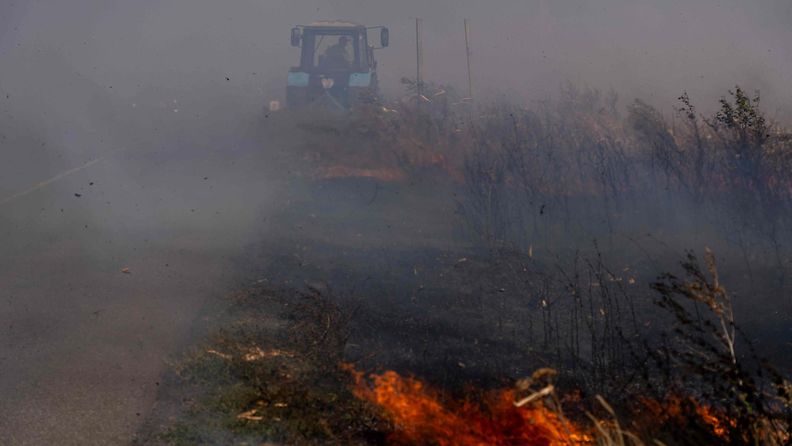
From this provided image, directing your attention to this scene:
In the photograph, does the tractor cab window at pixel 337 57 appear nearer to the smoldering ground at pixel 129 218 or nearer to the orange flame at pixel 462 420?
the smoldering ground at pixel 129 218

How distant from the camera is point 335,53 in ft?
67.3

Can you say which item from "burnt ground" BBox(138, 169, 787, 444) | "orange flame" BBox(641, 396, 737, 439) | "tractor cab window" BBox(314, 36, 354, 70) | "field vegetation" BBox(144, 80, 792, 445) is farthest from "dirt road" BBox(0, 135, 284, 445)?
"tractor cab window" BBox(314, 36, 354, 70)

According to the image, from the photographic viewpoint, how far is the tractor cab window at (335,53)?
20.5 meters

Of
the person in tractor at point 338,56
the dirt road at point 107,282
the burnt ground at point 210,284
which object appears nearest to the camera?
the dirt road at point 107,282

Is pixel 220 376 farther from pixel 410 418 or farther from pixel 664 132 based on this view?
pixel 664 132

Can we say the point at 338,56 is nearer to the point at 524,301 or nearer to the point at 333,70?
the point at 333,70

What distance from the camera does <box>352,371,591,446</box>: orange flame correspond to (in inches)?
181

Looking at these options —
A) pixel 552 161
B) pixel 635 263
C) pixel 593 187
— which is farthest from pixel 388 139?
pixel 635 263

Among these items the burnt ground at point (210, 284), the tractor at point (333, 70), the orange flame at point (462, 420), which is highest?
the tractor at point (333, 70)

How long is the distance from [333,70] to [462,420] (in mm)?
16649

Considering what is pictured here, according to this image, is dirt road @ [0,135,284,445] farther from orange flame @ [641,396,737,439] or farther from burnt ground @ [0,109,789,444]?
orange flame @ [641,396,737,439]

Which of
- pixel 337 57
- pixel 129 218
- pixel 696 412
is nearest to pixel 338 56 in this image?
pixel 337 57

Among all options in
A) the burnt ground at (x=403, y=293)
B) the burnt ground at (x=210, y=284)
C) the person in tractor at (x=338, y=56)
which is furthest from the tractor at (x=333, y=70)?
the burnt ground at (x=403, y=293)

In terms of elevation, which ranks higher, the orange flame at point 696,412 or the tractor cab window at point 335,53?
the tractor cab window at point 335,53
